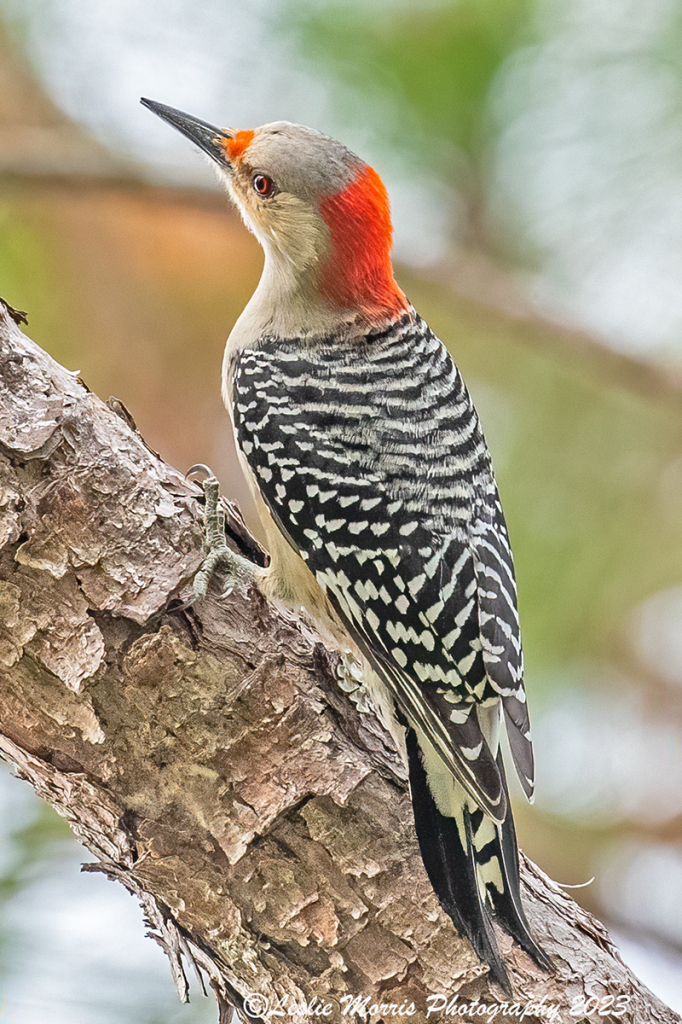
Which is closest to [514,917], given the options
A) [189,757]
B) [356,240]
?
[189,757]

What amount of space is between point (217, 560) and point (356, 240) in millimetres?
1015

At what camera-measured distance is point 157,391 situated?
321 centimetres

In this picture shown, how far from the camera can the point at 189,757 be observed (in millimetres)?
1696

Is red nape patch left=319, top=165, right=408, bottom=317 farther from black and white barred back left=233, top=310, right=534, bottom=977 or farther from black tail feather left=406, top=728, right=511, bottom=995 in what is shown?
black tail feather left=406, top=728, right=511, bottom=995

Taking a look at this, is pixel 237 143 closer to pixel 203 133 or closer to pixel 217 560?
pixel 203 133

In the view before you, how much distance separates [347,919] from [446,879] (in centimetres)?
19

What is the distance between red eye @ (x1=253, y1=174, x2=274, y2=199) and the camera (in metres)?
2.57

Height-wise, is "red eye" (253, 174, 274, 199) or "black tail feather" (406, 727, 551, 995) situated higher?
"red eye" (253, 174, 274, 199)

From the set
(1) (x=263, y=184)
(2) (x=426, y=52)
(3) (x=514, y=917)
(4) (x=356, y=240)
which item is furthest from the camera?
(2) (x=426, y=52)

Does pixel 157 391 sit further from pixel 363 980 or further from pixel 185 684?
pixel 363 980

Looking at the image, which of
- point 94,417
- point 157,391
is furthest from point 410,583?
point 157,391

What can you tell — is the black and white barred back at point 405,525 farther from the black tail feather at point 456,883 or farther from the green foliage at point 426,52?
the green foliage at point 426,52

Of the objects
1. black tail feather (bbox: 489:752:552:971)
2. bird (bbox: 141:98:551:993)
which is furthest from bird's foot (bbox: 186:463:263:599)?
black tail feather (bbox: 489:752:552:971)

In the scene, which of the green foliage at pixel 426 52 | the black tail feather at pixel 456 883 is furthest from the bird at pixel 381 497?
the green foliage at pixel 426 52
